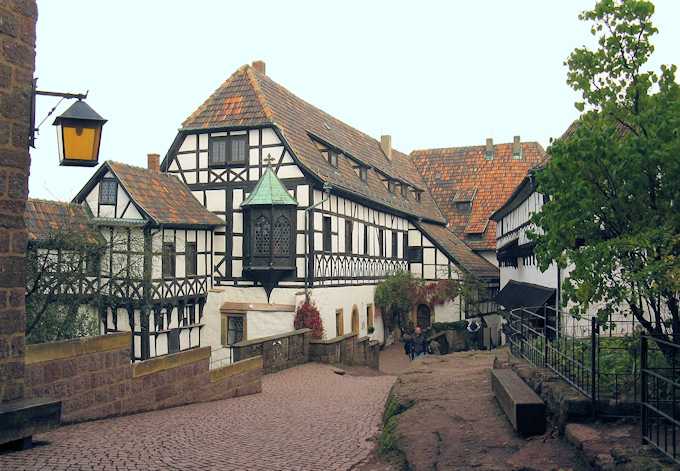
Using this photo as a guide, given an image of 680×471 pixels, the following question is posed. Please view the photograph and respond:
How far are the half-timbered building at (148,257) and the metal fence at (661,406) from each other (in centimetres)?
1707

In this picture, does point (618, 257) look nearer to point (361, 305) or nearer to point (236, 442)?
→ point (236, 442)

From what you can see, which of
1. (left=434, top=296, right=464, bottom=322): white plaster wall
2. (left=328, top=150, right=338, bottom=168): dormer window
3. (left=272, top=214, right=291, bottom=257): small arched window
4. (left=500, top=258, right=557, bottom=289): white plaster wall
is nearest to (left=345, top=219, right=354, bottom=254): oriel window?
(left=328, top=150, right=338, bottom=168): dormer window

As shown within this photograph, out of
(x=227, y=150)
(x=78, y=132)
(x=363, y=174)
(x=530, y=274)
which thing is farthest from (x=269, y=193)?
(x=78, y=132)

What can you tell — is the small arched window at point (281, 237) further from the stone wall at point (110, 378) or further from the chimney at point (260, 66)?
the stone wall at point (110, 378)

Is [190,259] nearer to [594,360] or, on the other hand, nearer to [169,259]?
[169,259]

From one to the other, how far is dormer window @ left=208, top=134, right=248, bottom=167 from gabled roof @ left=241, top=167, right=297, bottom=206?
4.23 feet

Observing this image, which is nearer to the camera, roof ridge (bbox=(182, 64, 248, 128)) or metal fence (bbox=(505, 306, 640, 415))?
metal fence (bbox=(505, 306, 640, 415))

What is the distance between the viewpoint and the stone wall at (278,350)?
16734mm

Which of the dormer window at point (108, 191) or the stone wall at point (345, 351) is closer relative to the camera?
the stone wall at point (345, 351)

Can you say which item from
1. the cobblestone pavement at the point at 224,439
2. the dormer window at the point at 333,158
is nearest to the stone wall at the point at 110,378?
the cobblestone pavement at the point at 224,439

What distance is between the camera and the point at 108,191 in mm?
23797

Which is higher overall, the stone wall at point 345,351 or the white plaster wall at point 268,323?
the white plaster wall at point 268,323

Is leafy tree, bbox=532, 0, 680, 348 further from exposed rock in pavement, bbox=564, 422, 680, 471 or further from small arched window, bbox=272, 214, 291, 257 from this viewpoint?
small arched window, bbox=272, 214, 291, 257

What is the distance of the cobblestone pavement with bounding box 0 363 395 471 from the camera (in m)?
7.25
